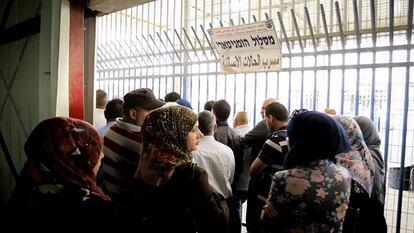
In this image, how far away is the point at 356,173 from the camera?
205cm

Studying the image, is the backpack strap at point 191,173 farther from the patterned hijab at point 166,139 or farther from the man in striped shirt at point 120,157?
the man in striped shirt at point 120,157

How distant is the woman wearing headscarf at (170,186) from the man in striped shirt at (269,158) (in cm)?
102

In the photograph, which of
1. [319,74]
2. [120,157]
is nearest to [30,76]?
[120,157]

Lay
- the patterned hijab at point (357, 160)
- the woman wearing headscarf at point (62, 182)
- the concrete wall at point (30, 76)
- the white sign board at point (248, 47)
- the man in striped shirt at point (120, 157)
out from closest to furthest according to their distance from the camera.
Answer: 1. the woman wearing headscarf at point (62, 182)
2. the man in striped shirt at point (120, 157)
3. the patterned hijab at point (357, 160)
4. the concrete wall at point (30, 76)
5. the white sign board at point (248, 47)

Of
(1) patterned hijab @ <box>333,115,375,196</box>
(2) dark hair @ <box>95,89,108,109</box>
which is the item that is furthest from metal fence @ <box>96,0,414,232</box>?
(2) dark hair @ <box>95,89,108,109</box>

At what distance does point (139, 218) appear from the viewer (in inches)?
60.4

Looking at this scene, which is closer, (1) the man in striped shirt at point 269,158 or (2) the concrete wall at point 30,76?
(2) the concrete wall at point 30,76

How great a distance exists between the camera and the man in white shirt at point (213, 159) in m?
2.46

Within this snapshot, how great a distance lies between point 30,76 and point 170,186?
6.78 feet

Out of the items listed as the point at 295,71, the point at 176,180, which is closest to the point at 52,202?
the point at 176,180

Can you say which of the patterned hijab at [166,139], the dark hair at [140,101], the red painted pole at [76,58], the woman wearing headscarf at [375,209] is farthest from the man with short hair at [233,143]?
the patterned hijab at [166,139]

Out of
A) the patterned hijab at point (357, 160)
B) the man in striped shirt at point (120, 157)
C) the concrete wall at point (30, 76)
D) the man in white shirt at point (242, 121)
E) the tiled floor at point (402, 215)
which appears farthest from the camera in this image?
the tiled floor at point (402, 215)

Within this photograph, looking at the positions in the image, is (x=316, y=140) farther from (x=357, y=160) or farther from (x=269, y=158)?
(x=269, y=158)

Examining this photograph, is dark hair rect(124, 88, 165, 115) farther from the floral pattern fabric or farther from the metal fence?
the metal fence
